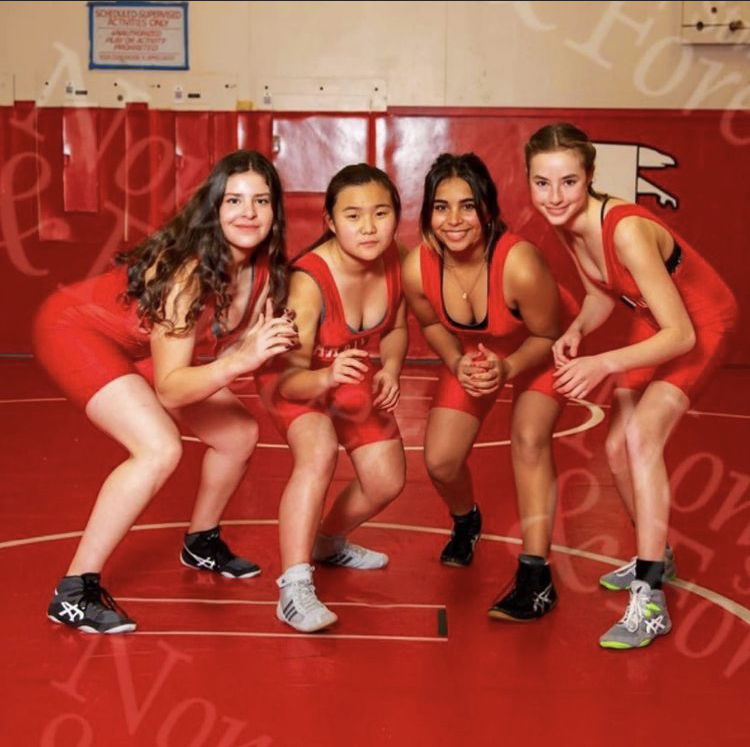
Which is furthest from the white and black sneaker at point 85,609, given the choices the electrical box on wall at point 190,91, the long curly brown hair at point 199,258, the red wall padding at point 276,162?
the electrical box on wall at point 190,91

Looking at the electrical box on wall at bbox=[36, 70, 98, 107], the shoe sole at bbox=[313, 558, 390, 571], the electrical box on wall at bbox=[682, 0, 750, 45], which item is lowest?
the shoe sole at bbox=[313, 558, 390, 571]

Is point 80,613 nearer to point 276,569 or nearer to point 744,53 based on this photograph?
point 276,569

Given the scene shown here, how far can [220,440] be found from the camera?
11.8ft

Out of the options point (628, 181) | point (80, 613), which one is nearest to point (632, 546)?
point (80, 613)

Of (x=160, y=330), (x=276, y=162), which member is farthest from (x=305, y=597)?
(x=276, y=162)

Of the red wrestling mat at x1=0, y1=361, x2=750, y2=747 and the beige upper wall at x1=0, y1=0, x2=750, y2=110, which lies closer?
the red wrestling mat at x1=0, y1=361, x2=750, y2=747

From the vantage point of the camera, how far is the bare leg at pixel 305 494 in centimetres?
328

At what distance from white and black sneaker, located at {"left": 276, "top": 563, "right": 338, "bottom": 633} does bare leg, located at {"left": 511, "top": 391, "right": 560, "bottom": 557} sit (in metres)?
0.63

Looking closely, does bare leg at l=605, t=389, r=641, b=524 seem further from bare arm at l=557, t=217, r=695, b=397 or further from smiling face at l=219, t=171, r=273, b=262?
smiling face at l=219, t=171, r=273, b=262

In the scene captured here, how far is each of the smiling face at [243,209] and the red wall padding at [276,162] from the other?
5.81 meters

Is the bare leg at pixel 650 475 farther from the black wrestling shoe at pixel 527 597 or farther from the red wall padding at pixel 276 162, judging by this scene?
the red wall padding at pixel 276 162

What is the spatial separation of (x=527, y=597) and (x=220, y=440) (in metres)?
1.05

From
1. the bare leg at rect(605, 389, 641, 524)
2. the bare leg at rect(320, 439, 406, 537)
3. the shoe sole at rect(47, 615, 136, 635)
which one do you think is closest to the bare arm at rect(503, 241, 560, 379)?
the bare leg at rect(605, 389, 641, 524)

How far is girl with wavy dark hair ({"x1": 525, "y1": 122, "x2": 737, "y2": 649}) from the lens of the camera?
3121mm
